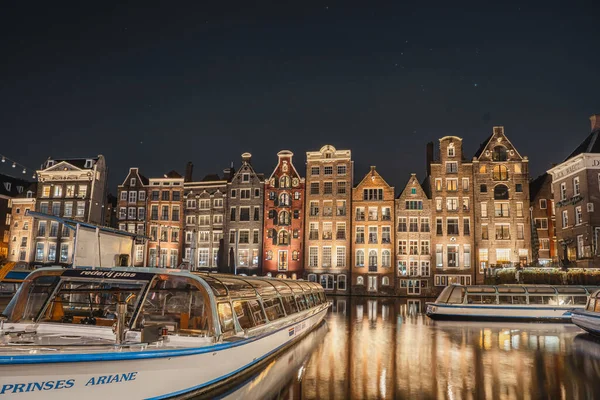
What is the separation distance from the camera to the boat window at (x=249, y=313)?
12.9 metres

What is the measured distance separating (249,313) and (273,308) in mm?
2627

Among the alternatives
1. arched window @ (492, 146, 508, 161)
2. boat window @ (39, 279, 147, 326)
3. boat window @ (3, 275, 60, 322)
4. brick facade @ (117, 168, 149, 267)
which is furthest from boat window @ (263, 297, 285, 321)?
brick facade @ (117, 168, 149, 267)

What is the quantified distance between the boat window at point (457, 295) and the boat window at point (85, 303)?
20.5 m

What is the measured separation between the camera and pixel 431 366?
14523 mm

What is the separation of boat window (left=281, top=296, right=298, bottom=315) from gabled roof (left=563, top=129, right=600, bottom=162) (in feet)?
130

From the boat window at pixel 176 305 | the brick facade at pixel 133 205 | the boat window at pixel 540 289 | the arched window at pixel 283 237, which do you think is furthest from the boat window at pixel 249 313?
the brick facade at pixel 133 205

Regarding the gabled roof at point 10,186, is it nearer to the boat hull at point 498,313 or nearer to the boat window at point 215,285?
the boat hull at point 498,313

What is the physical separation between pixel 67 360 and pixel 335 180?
52.1 meters

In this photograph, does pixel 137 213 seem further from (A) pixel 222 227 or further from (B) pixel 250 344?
(B) pixel 250 344

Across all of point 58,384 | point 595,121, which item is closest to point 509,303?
point 58,384

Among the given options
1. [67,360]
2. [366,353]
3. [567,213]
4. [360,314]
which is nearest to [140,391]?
[67,360]

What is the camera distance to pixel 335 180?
5916 cm

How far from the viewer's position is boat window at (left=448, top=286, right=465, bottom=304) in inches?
1102

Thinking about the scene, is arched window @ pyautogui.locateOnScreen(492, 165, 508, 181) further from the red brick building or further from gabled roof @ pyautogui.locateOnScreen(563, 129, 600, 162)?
the red brick building
